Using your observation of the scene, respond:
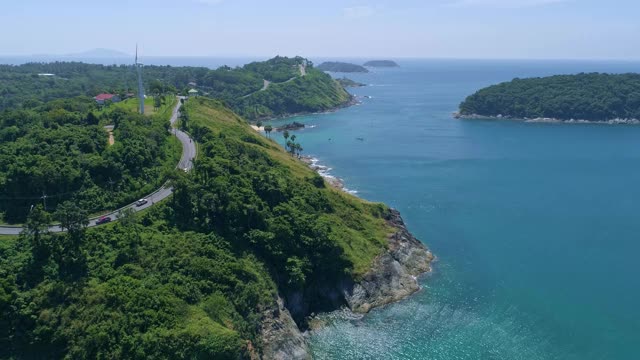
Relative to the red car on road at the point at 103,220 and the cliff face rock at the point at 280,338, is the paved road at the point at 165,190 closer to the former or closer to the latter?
the red car on road at the point at 103,220

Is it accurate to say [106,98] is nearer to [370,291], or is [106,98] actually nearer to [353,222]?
[353,222]

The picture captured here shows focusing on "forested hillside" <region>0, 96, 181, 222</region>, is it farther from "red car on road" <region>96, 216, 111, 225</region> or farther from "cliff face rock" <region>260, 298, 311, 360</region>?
"cliff face rock" <region>260, 298, 311, 360</region>

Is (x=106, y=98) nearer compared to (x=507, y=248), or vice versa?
(x=507, y=248)

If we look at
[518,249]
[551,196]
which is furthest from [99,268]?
[551,196]

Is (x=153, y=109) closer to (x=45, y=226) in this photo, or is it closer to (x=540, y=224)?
(x=45, y=226)

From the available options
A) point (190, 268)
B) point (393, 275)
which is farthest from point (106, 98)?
point (393, 275)
